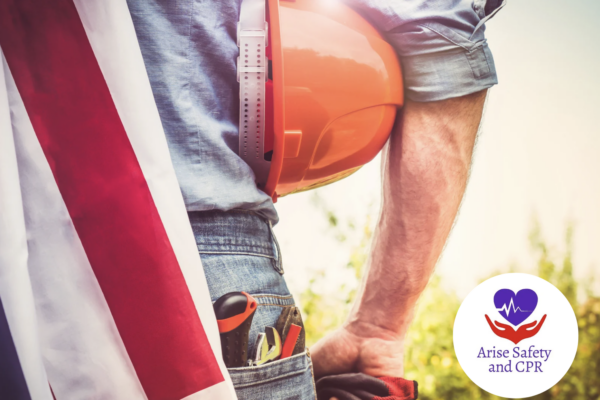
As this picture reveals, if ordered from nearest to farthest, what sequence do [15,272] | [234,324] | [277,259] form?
[15,272]
[234,324]
[277,259]

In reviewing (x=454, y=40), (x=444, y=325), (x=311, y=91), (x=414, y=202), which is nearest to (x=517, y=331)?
(x=444, y=325)

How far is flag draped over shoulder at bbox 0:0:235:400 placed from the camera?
0.56 meters

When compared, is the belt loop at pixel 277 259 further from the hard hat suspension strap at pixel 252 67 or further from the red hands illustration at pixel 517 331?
the red hands illustration at pixel 517 331

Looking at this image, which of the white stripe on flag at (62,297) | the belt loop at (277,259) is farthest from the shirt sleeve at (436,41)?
the white stripe on flag at (62,297)

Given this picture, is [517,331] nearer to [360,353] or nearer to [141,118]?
[360,353]

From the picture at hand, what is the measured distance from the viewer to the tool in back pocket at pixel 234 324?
0.62 meters

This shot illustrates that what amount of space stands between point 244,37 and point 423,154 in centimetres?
39

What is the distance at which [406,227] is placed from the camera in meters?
0.92

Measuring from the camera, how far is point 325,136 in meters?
0.73

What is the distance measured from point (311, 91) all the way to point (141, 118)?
24cm

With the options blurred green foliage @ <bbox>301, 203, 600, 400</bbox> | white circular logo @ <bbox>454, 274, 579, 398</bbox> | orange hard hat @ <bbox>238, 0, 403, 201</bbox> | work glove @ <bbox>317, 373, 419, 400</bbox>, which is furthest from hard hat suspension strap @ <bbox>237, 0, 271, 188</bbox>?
blurred green foliage @ <bbox>301, 203, 600, 400</bbox>

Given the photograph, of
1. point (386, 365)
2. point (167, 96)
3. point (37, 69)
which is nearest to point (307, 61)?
point (167, 96)

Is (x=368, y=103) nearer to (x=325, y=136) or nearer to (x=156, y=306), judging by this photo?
(x=325, y=136)

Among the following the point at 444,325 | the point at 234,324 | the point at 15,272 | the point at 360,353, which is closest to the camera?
the point at 15,272
